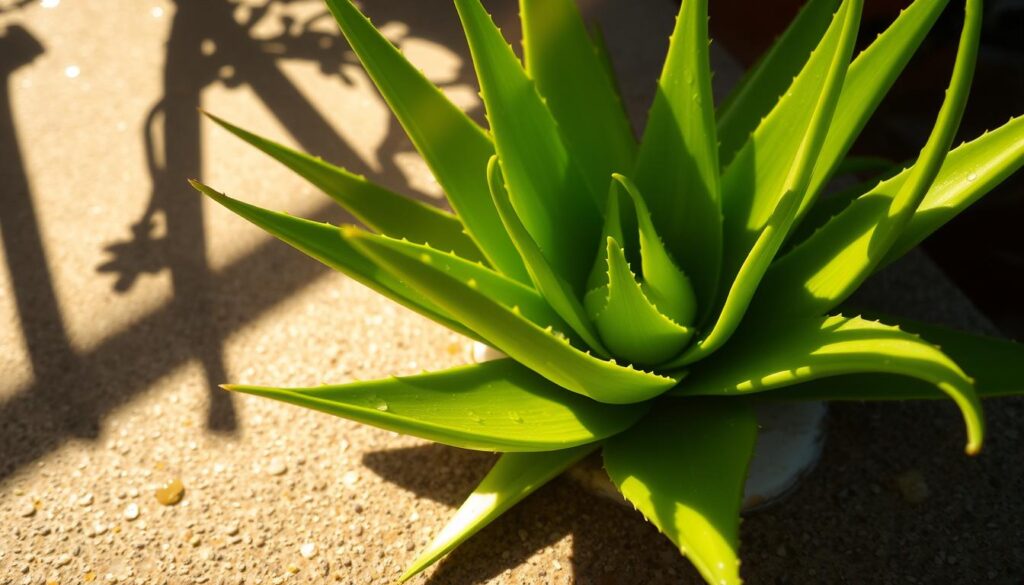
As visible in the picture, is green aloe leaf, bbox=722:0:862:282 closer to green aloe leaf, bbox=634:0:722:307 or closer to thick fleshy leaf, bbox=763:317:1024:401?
green aloe leaf, bbox=634:0:722:307

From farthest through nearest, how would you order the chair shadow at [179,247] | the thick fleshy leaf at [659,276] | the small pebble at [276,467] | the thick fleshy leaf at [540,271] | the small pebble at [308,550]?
1. the chair shadow at [179,247]
2. the small pebble at [276,467]
3. the small pebble at [308,550]
4. the thick fleshy leaf at [659,276]
5. the thick fleshy leaf at [540,271]

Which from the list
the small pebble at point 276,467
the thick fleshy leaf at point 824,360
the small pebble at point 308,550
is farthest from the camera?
the small pebble at point 276,467

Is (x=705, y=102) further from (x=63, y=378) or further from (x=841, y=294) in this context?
(x=63, y=378)

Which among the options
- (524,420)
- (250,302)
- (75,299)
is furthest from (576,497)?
(75,299)

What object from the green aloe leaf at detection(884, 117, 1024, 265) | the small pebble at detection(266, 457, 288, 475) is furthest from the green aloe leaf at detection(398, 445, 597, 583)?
the green aloe leaf at detection(884, 117, 1024, 265)

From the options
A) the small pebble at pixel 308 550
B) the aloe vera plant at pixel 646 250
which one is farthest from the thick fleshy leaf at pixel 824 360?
the small pebble at pixel 308 550

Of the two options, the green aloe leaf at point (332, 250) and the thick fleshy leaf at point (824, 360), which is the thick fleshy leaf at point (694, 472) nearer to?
the thick fleshy leaf at point (824, 360)

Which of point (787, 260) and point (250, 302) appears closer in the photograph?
point (787, 260)

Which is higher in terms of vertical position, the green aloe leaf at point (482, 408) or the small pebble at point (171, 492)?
the green aloe leaf at point (482, 408)

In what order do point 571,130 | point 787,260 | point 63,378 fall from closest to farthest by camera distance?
point 787,260 < point 571,130 < point 63,378
